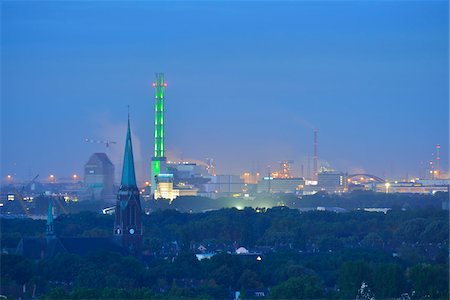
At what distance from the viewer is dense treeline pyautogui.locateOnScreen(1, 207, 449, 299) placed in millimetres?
63688

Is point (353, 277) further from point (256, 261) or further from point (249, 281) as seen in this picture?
point (256, 261)

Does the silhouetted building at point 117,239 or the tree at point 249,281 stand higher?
the silhouetted building at point 117,239

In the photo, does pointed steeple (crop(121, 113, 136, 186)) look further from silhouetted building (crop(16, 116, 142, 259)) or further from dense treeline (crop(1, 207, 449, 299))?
dense treeline (crop(1, 207, 449, 299))

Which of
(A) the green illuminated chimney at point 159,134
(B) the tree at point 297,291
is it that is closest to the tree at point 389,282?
(B) the tree at point 297,291

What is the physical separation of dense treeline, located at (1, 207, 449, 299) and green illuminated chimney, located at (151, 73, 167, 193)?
65509mm

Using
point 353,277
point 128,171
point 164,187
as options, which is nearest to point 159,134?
point 164,187

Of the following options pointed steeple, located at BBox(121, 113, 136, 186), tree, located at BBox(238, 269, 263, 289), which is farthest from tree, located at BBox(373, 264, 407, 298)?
pointed steeple, located at BBox(121, 113, 136, 186)

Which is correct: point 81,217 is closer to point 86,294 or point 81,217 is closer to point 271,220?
point 271,220

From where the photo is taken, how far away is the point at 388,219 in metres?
120

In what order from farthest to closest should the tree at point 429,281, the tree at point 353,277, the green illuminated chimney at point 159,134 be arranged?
1. the green illuminated chimney at point 159,134
2. the tree at point 353,277
3. the tree at point 429,281

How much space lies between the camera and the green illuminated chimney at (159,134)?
192250 mm

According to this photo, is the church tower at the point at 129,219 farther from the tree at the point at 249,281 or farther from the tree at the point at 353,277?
the tree at the point at 353,277

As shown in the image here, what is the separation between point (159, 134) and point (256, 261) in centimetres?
11494

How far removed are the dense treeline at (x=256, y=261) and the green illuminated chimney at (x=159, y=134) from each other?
65.5 metres
